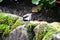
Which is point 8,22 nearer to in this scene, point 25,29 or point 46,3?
point 25,29

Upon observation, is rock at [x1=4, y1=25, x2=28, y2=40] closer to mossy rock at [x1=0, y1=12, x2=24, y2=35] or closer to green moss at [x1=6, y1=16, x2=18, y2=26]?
mossy rock at [x1=0, y1=12, x2=24, y2=35]

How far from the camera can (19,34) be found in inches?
152

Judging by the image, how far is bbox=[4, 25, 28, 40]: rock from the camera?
12.4 ft

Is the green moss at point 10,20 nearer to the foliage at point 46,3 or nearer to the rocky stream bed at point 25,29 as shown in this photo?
the rocky stream bed at point 25,29

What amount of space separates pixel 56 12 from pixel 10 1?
143 cm

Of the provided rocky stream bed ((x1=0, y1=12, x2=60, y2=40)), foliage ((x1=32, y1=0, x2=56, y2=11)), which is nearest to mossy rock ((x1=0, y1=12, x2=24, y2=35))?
rocky stream bed ((x1=0, y1=12, x2=60, y2=40))

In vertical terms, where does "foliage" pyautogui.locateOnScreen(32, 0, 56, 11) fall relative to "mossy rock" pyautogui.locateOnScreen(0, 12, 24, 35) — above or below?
above

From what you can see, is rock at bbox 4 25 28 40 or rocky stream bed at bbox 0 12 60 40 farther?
rock at bbox 4 25 28 40

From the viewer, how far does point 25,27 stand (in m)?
3.77

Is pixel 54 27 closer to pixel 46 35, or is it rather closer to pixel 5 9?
pixel 46 35

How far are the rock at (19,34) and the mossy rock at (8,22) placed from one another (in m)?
0.13

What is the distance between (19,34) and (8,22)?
0.49 meters

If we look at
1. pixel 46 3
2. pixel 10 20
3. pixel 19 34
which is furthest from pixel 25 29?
pixel 46 3

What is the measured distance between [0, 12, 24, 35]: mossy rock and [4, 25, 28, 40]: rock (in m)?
0.13
